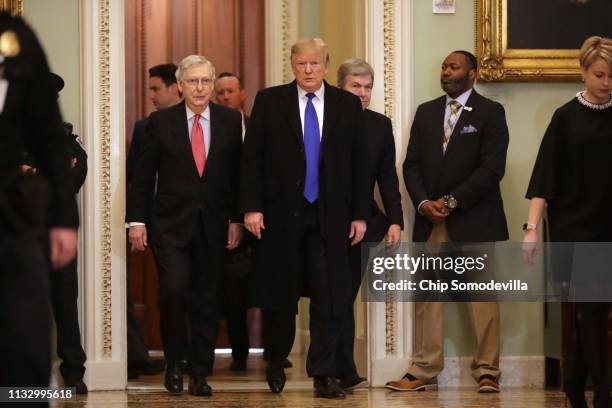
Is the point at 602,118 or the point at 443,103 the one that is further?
the point at 443,103

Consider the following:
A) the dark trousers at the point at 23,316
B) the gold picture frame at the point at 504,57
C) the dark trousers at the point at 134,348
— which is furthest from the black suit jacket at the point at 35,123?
the dark trousers at the point at 134,348

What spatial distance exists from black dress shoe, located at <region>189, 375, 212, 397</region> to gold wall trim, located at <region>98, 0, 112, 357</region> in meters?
0.62

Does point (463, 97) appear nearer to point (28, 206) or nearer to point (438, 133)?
point (438, 133)

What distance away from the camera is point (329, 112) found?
20.2ft

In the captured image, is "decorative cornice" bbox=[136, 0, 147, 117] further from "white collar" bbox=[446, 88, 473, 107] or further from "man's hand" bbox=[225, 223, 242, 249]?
"white collar" bbox=[446, 88, 473, 107]

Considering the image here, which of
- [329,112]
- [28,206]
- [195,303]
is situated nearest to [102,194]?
[195,303]

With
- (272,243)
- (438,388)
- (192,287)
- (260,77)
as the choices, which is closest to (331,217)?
(272,243)

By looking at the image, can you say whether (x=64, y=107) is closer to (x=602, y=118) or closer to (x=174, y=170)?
(x=174, y=170)

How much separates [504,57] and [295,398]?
88.4 inches

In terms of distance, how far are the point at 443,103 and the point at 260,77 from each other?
2323 mm

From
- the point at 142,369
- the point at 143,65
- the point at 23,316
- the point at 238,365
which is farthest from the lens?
the point at 143,65

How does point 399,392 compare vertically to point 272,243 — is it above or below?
below

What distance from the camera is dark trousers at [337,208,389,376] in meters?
6.28

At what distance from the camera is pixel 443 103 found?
661cm
